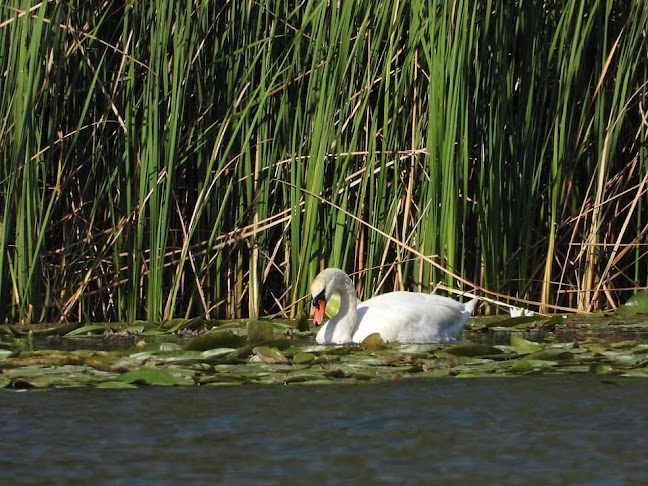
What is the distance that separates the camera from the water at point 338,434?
332 cm

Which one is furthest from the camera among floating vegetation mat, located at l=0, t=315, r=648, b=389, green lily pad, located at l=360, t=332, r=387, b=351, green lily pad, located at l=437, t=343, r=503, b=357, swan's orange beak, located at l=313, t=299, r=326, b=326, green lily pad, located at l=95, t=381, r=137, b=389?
swan's orange beak, located at l=313, t=299, r=326, b=326

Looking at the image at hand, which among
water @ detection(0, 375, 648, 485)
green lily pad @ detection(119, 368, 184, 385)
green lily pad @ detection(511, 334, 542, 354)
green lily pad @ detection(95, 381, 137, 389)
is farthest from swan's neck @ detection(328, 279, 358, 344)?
green lily pad @ detection(95, 381, 137, 389)

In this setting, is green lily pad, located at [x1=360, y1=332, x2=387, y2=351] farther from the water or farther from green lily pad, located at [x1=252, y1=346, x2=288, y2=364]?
the water

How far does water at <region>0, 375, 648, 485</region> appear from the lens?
3.32 meters

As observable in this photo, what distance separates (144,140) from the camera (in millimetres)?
7316

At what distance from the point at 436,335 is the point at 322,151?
1411 mm

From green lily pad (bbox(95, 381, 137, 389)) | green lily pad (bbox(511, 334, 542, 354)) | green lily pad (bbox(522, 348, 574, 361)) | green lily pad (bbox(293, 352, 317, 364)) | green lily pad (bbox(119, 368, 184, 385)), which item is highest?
green lily pad (bbox(522, 348, 574, 361))

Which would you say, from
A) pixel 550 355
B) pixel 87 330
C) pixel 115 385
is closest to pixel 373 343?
Result: pixel 550 355

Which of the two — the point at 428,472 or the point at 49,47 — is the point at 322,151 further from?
the point at 428,472

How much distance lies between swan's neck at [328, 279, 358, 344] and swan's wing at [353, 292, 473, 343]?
0.04m

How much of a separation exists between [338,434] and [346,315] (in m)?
2.58


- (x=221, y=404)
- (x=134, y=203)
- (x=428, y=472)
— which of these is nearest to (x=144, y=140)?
(x=134, y=203)

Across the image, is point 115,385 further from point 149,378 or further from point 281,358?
point 281,358

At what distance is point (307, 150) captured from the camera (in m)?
7.46
